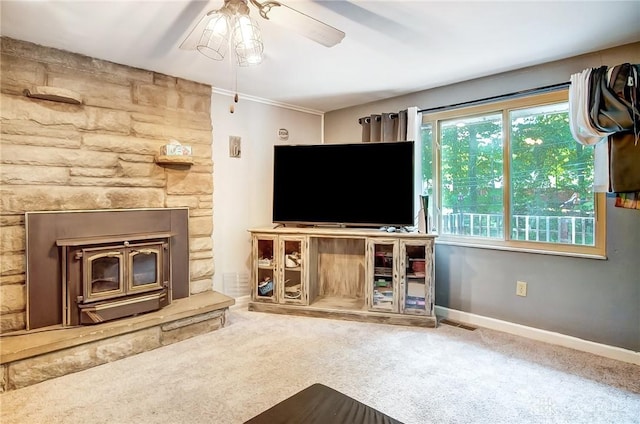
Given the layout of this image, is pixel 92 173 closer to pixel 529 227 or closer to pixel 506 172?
pixel 506 172

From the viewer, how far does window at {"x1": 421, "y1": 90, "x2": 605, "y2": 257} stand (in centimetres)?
278

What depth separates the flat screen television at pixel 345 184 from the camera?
3.40 m

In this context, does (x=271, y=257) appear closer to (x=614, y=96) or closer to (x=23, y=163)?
(x=23, y=163)

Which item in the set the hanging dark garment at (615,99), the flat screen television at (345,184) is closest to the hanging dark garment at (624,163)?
the hanging dark garment at (615,99)

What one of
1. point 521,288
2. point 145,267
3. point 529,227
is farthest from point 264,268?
point 529,227

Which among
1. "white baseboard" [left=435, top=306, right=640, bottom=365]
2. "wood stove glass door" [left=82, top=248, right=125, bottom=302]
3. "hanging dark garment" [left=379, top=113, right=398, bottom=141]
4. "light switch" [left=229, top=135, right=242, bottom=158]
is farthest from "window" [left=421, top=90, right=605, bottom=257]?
"wood stove glass door" [left=82, top=248, right=125, bottom=302]

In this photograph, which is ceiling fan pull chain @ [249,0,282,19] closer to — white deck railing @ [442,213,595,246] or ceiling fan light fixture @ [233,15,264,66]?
ceiling fan light fixture @ [233,15,264,66]

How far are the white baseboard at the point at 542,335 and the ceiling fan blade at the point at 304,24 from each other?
2.78 meters

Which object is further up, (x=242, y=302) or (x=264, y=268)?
(x=264, y=268)

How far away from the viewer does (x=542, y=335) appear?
9.51 feet

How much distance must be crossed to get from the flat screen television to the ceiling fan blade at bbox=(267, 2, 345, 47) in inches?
66.2

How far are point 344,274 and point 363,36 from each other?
8.02ft

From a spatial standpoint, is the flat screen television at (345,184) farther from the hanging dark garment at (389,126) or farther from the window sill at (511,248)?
the window sill at (511,248)

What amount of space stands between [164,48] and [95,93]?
73 centimetres
